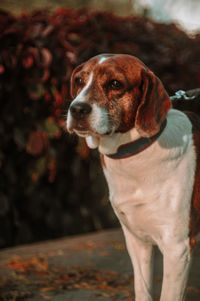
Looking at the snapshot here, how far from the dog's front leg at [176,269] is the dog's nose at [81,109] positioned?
2.68 feet

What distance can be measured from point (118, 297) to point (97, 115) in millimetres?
1571

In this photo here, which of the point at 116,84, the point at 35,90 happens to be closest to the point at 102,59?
the point at 116,84

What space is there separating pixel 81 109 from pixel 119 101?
8.7 inches

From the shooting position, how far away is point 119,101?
2.09 m

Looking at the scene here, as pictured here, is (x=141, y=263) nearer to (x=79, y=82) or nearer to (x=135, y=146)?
(x=135, y=146)

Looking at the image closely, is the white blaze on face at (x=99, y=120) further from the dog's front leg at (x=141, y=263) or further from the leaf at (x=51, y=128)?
the leaf at (x=51, y=128)

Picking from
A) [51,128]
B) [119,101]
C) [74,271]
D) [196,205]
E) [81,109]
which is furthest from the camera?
[51,128]

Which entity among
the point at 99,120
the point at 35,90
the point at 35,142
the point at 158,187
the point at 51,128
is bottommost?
the point at 35,142

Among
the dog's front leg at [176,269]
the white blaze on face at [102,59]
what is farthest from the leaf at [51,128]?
the dog's front leg at [176,269]

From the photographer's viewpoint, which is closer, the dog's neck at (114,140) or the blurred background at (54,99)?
the dog's neck at (114,140)

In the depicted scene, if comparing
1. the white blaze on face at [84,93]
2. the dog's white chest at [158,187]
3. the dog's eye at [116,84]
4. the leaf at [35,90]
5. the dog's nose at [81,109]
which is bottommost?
the leaf at [35,90]

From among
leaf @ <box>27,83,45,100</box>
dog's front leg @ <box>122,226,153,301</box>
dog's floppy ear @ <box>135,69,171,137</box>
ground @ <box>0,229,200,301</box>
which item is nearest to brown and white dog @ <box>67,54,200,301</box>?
dog's floppy ear @ <box>135,69,171,137</box>

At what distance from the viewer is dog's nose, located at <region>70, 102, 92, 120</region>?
1.99 metres

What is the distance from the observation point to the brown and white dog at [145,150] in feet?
6.75
